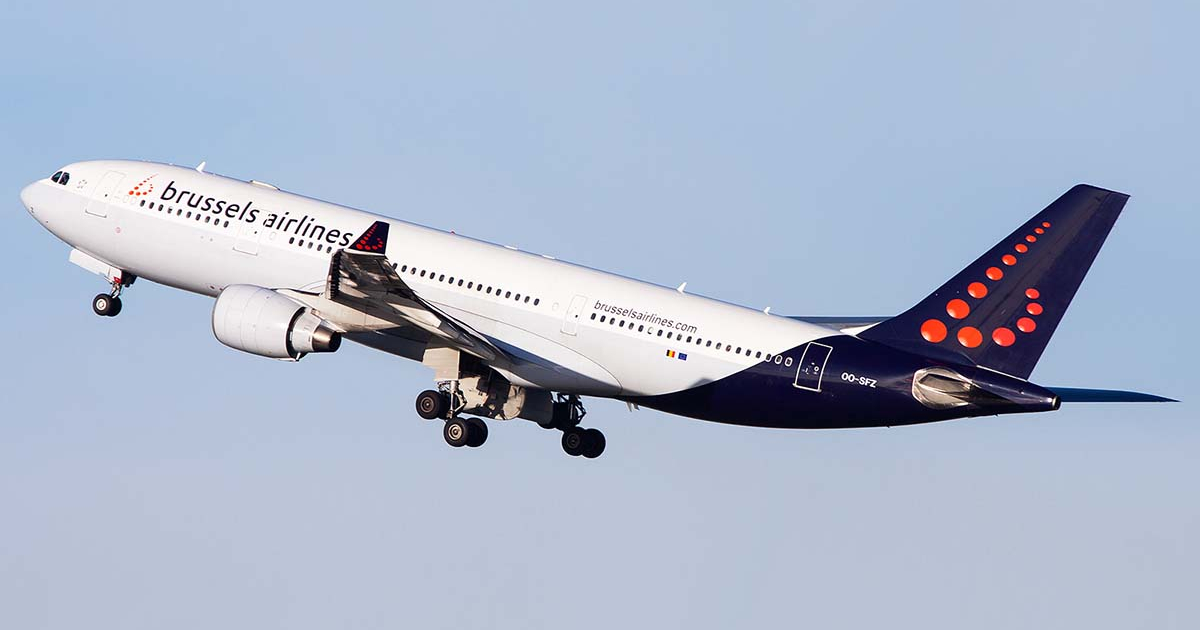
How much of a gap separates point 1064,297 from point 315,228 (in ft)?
63.7

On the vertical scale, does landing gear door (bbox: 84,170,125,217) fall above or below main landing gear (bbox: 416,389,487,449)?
above

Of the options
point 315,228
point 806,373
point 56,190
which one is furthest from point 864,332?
point 56,190

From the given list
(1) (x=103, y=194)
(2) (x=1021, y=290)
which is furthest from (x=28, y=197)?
(2) (x=1021, y=290)

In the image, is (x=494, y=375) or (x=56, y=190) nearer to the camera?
(x=494, y=375)

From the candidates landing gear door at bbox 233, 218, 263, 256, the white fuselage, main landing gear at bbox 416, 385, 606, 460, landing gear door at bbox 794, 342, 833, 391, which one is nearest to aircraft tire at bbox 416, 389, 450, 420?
main landing gear at bbox 416, 385, 606, 460

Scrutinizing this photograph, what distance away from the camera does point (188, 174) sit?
52.8 m

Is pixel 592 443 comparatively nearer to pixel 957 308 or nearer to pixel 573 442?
pixel 573 442

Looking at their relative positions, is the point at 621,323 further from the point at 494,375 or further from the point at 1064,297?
the point at 1064,297

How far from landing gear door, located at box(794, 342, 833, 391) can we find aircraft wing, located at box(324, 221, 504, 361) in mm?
7850

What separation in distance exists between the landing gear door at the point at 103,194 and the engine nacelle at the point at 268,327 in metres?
8.33

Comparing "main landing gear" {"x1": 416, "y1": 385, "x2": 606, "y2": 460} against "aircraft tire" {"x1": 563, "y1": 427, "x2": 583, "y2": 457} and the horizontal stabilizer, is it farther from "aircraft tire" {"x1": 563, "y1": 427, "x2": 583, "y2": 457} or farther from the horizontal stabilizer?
the horizontal stabilizer

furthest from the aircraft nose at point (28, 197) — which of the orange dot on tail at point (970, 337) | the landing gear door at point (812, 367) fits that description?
the orange dot on tail at point (970, 337)

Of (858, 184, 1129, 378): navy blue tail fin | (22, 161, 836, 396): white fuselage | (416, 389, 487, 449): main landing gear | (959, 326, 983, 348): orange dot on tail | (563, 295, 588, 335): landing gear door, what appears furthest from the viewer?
→ (416, 389, 487, 449): main landing gear

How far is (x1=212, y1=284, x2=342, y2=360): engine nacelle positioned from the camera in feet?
151
